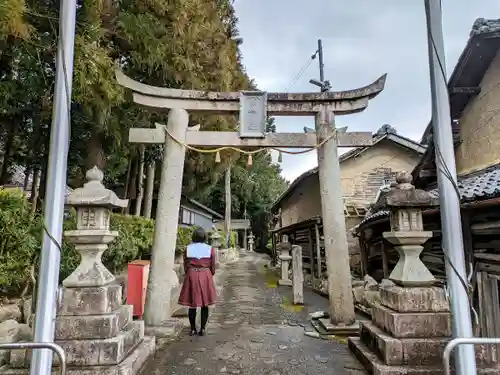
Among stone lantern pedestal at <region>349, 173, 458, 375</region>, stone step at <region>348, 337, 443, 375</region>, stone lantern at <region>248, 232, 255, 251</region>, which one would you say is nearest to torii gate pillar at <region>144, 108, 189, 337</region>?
stone step at <region>348, 337, 443, 375</region>

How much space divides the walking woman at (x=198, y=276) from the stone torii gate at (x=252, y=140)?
617 mm

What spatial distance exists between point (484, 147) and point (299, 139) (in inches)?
172

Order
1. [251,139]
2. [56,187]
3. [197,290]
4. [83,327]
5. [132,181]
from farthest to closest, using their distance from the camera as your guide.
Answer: [132,181] → [251,139] → [197,290] → [83,327] → [56,187]

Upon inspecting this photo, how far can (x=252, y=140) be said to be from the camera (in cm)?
727

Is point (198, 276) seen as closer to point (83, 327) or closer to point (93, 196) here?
point (83, 327)

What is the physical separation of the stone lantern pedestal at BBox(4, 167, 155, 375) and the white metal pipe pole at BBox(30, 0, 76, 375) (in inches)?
42.2

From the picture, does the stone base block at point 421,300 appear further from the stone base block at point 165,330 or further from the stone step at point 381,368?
the stone base block at point 165,330

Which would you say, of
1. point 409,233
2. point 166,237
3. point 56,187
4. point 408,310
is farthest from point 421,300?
point 166,237

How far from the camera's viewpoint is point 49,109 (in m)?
7.11

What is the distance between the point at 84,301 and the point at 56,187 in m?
1.57

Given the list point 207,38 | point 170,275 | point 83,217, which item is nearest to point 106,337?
point 83,217

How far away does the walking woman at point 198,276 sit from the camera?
20.2 ft

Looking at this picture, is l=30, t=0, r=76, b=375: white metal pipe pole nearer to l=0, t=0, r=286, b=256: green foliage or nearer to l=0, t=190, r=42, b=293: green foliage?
l=0, t=0, r=286, b=256: green foliage

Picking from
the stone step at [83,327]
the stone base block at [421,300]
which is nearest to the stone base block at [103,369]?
the stone step at [83,327]
